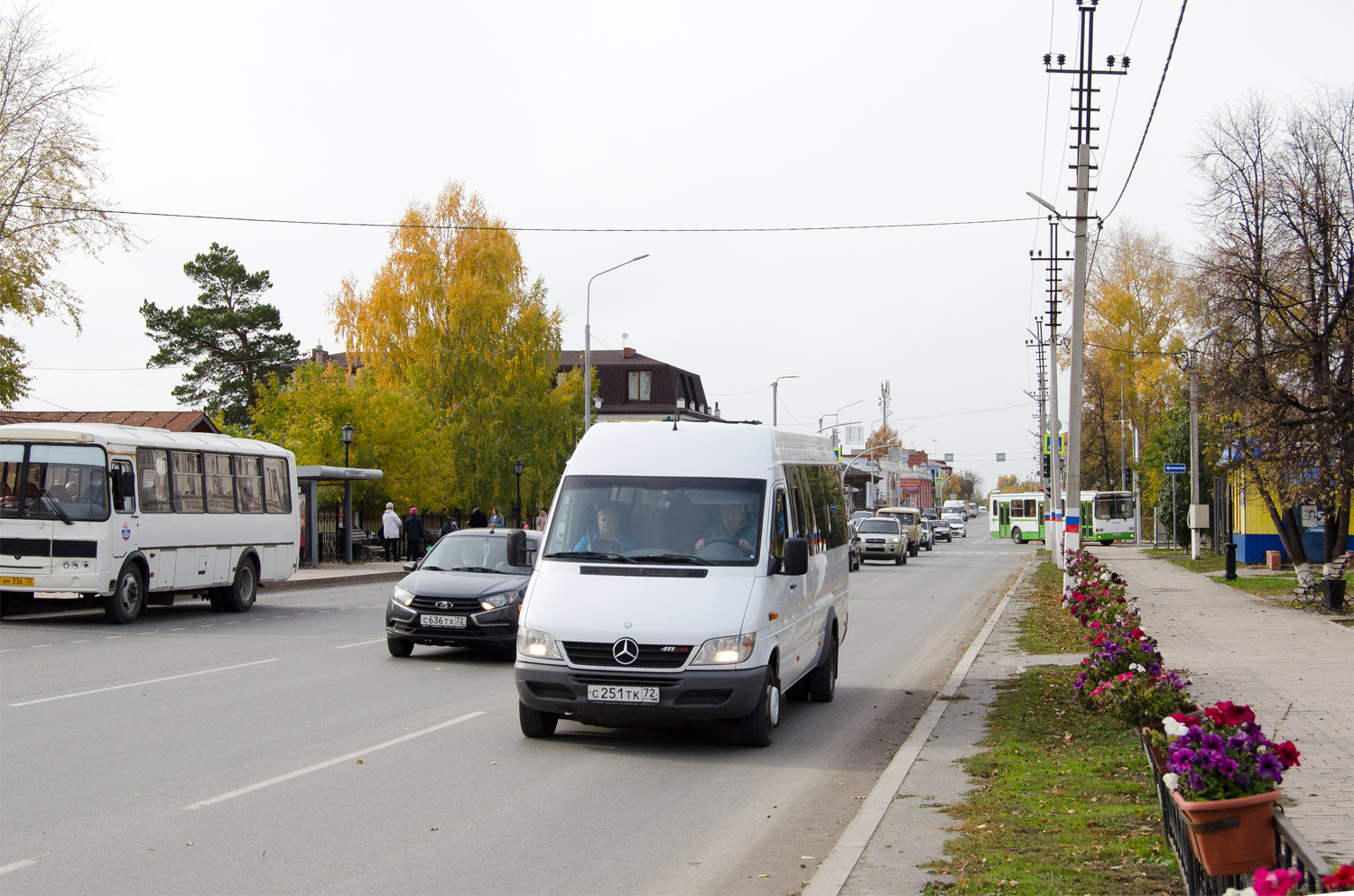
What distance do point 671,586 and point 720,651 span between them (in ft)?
2.23

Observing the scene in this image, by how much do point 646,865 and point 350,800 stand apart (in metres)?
2.16

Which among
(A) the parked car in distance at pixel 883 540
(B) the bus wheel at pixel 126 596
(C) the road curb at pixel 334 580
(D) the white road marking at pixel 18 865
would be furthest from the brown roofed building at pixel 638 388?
(D) the white road marking at pixel 18 865

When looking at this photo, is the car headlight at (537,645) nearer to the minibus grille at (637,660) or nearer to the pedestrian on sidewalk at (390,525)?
the minibus grille at (637,660)

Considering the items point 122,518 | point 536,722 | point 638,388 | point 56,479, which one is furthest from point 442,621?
point 638,388

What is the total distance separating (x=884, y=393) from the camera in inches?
5300

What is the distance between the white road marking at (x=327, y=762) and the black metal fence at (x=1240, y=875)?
5305 millimetres

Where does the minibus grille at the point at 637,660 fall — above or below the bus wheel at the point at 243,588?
above

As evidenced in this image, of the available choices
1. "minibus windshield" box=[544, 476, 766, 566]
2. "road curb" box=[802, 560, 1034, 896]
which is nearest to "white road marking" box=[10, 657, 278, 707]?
"minibus windshield" box=[544, 476, 766, 566]

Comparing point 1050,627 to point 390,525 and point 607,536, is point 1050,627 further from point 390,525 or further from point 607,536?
point 390,525

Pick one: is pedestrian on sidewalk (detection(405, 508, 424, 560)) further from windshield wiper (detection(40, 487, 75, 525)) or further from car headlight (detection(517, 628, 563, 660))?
car headlight (detection(517, 628, 563, 660))

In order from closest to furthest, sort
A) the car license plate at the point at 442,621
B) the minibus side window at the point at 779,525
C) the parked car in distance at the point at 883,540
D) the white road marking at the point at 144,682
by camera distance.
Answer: the minibus side window at the point at 779,525 → the white road marking at the point at 144,682 → the car license plate at the point at 442,621 → the parked car in distance at the point at 883,540

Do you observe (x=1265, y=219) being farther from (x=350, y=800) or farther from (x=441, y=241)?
(x=441, y=241)

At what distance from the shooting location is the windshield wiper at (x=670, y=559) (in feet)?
31.7

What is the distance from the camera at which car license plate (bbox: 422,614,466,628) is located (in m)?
14.4
